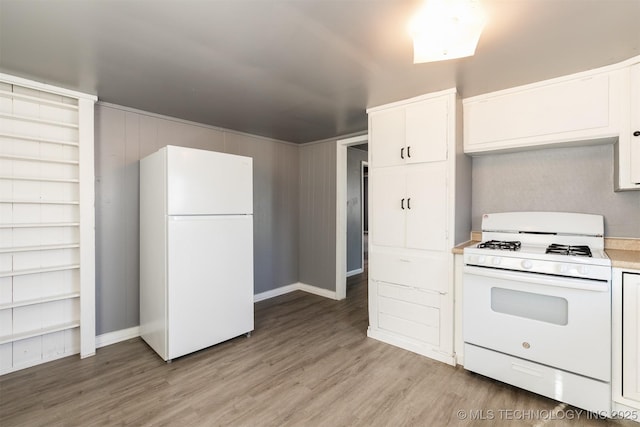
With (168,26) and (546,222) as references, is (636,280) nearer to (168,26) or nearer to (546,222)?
(546,222)

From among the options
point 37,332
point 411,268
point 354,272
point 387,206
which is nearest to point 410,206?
point 387,206

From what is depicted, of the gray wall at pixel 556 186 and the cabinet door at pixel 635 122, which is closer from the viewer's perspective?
the cabinet door at pixel 635 122

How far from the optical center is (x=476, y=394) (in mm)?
2053

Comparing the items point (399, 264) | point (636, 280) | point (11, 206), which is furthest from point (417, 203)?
point (11, 206)

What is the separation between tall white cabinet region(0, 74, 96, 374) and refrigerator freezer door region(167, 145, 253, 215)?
0.80 meters

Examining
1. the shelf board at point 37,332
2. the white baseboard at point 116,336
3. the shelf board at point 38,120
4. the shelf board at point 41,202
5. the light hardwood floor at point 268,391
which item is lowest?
the light hardwood floor at point 268,391

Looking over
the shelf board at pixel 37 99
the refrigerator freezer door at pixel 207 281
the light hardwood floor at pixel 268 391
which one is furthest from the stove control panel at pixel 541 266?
the shelf board at pixel 37 99

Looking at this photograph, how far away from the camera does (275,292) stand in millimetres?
4281

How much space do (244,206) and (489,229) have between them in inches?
89.9

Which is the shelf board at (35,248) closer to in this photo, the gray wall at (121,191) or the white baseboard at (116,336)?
the gray wall at (121,191)

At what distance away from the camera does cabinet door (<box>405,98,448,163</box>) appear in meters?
2.49

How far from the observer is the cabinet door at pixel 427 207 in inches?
98.7

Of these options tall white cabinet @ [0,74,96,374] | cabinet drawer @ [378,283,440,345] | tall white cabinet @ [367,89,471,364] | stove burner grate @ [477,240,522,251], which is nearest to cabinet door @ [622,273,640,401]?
stove burner grate @ [477,240,522,251]

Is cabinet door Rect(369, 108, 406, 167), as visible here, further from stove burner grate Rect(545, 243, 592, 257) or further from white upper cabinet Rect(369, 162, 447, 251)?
stove burner grate Rect(545, 243, 592, 257)
